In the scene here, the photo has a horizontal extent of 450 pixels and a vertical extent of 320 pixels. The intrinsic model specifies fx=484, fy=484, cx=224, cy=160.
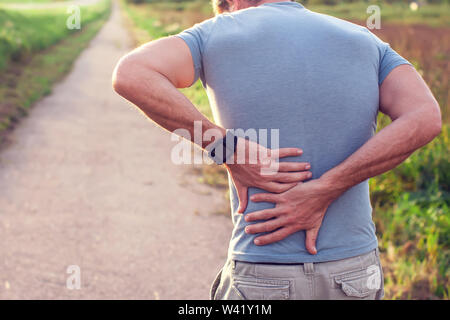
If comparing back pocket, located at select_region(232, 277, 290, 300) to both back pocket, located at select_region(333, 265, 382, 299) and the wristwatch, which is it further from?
the wristwatch

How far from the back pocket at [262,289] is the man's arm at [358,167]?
0.13 meters

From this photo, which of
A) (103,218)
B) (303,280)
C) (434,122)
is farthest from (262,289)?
(103,218)

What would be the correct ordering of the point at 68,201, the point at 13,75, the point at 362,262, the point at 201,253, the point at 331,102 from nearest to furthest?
the point at 331,102 < the point at 362,262 < the point at 201,253 < the point at 68,201 < the point at 13,75

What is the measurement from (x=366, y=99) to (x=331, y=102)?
142 mm

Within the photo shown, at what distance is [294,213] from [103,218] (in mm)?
3503

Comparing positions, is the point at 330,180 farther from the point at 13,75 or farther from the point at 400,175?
the point at 13,75

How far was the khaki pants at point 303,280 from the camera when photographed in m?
1.58

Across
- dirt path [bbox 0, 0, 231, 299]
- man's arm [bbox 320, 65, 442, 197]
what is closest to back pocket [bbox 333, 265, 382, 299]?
man's arm [bbox 320, 65, 442, 197]

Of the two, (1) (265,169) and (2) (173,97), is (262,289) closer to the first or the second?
(1) (265,169)

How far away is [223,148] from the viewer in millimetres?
1654

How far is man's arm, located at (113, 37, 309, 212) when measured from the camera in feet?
5.08

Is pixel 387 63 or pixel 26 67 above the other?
pixel 387 63
